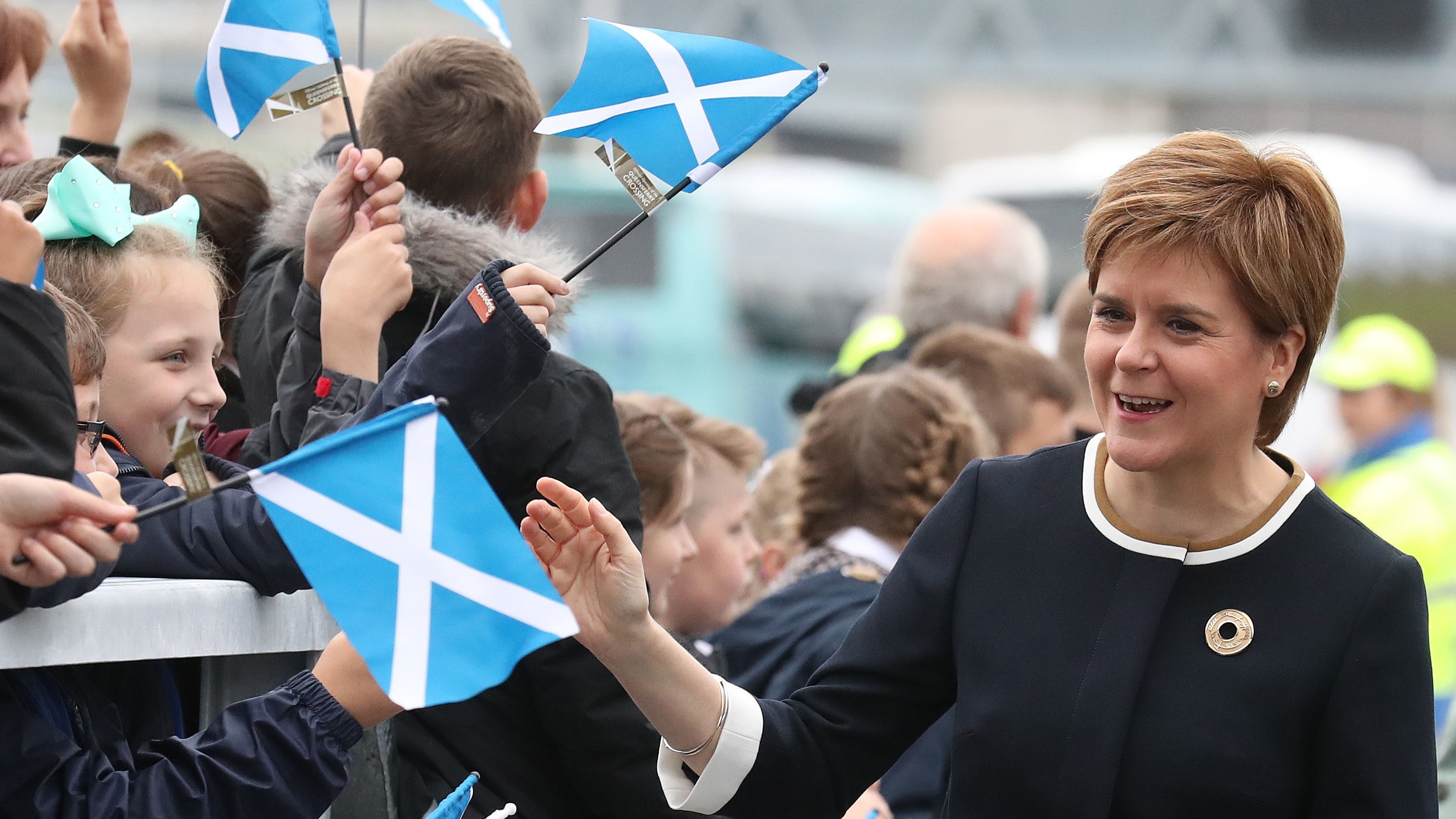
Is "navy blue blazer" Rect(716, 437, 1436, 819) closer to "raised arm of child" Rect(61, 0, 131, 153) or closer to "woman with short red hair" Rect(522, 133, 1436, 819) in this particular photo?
"woman with short red hair" Rect(522, 133, 1436, 819)

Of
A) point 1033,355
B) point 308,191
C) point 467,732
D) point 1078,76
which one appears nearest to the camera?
point 467,732

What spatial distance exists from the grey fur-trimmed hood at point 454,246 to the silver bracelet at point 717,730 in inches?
28.9

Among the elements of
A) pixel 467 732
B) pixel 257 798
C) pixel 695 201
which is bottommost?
pixel 695 201

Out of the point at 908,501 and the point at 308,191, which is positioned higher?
the point at 308,191

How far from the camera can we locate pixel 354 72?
12.3 ft

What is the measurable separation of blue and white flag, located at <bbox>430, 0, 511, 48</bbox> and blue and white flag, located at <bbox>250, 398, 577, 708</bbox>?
1325 millimetres

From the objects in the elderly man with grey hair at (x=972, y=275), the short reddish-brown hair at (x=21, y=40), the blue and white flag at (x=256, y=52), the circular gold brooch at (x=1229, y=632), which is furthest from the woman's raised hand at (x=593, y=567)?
the elderly man with grey hair at (x=972, y=275)

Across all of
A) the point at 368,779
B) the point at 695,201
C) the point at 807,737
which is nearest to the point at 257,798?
the point at 368,779

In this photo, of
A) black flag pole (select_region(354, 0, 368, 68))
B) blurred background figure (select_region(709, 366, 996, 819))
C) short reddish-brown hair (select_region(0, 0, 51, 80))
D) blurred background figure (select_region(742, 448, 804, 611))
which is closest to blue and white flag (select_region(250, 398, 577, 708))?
black flag pole (select_region(354, 0, 368, 68))

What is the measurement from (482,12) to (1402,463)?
18.1 feet

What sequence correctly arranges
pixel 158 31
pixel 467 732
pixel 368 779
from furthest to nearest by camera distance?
pixel 158 31 < pixel 467 732 < pixel 368 779

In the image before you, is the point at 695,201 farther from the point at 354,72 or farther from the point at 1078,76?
the point at 354,72

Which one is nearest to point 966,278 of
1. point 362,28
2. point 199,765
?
point 362,28

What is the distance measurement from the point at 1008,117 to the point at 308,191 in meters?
20.1
